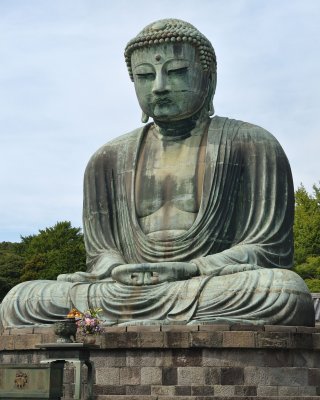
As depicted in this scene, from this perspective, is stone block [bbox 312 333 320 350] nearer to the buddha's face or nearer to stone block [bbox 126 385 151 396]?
stone block [bbox 126 385 151 396]

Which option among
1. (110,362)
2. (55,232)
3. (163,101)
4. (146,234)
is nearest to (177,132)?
(163,101)

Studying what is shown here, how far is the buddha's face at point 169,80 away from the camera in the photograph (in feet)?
48.1

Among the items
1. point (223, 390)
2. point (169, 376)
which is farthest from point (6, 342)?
point (223, 390)

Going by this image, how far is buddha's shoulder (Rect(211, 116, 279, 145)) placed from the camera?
48.1 feet

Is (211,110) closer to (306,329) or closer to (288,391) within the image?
(306,329)

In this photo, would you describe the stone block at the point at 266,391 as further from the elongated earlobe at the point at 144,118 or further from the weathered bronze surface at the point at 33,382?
the elongated earlobe at the point at 144,118

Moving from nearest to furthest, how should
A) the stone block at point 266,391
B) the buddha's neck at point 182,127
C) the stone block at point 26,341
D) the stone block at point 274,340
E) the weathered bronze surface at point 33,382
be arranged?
1. the weathered bronze surface at point 33,382
2. the stone block at point 266,391
3. the stone block at point 274,340
4. the stone block at point 26,341
5. the buddha's neck at point 182,127

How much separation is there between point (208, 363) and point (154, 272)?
195cm

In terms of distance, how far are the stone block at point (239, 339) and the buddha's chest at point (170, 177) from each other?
2945 mm

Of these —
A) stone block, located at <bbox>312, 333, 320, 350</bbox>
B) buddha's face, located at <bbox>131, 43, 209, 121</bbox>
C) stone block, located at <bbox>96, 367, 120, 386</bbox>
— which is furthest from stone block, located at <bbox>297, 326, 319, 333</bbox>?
buddha's face, located at <bbox>131, 43, 209, 121</bbox>

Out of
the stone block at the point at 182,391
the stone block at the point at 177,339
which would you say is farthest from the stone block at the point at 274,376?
the stone block at the point at 177,339

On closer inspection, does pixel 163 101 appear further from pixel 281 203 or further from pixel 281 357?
pixel 281 357

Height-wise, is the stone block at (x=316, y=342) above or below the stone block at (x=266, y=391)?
above

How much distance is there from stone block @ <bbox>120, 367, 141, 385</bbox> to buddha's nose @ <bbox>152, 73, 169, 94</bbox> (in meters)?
4.43
